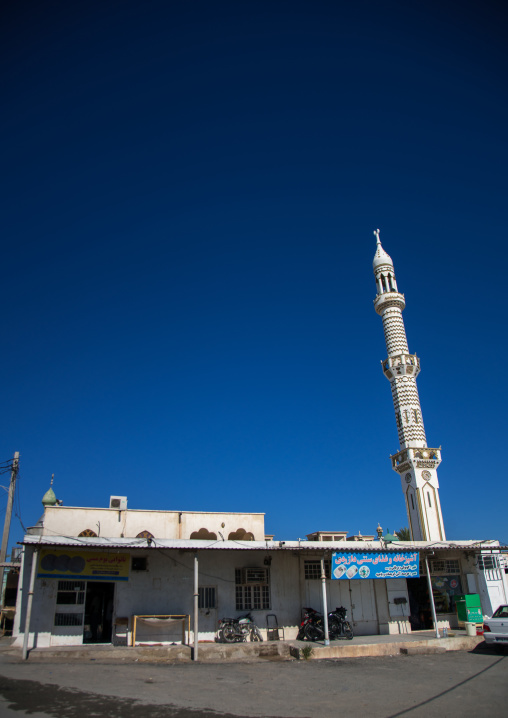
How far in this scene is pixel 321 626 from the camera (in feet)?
61.1

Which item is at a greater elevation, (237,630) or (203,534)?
(203,534)

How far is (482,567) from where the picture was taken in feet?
72.4

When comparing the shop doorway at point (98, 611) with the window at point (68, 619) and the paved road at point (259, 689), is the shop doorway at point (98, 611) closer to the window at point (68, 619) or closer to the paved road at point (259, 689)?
the window at point (68, 619)

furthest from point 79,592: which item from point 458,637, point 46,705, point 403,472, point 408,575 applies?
point 403,472

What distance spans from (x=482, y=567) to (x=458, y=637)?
15.2ft

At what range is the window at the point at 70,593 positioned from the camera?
1755cm

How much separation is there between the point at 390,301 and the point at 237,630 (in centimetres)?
2469

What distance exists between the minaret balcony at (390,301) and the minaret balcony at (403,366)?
408 centimetres

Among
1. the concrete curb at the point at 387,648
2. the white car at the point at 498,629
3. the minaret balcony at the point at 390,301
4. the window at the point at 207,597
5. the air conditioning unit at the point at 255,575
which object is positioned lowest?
the concrete curb at the point at 387,648

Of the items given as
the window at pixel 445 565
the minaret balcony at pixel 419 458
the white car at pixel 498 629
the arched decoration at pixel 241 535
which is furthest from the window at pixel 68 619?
the minaret balcony at pixel 419 458

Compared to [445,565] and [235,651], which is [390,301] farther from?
[235,651]

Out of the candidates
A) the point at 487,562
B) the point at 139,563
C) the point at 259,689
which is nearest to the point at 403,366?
the point at 487,562

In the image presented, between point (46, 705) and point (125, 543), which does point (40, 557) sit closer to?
point (125, 543)

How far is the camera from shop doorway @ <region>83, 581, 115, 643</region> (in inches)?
693
